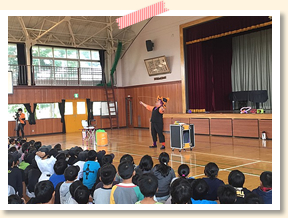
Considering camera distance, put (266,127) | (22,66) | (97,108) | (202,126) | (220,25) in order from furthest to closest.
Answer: (97,108) < (22,66) < (220,25) < (202,126) < (266,127)

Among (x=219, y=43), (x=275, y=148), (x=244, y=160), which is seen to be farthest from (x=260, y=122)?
(x=275, y=148)

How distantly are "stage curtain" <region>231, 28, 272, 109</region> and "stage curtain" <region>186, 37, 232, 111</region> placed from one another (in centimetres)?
47

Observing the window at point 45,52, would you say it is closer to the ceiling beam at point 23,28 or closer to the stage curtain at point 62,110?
the ceiling beam at point 23,28

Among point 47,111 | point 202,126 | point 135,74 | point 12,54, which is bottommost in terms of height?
point 202,126

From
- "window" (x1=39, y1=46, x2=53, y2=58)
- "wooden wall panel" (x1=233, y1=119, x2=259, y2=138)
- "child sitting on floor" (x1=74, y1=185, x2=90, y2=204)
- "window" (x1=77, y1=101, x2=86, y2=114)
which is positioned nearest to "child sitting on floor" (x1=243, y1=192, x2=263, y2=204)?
"child sitting on floor" (x1=74, y1=185, x2=90, y2=204)

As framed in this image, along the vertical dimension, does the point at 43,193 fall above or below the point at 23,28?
below

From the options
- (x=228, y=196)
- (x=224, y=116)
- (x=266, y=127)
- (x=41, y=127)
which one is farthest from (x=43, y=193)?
(x=41, y=127)

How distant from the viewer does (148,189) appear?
2.62 m

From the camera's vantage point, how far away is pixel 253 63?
16.0 meters

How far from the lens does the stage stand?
1033 centimetres

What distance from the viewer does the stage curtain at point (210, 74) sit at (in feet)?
46.4

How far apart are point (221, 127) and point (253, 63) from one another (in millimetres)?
5867

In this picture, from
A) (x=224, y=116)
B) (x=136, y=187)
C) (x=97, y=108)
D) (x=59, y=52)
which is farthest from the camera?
(x=97, y=108)

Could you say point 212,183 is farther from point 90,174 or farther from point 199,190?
point 90,174
